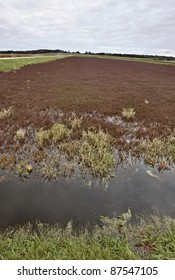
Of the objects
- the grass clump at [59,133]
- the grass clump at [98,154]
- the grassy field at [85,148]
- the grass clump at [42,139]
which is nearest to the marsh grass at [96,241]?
the grassy field at [85,148]

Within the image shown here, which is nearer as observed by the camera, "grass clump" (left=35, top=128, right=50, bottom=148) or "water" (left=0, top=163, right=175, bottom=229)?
"water" (left=0, top=163, right=175, bottom=229)

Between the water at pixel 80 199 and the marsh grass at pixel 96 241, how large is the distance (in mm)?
294

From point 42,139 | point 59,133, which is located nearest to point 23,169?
point 42,139

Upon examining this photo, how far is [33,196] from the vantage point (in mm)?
5328

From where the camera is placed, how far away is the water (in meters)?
4.70

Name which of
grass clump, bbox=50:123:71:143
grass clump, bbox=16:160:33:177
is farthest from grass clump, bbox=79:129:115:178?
grass clump, bbox=16:160:33:177

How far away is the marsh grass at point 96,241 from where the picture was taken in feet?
11.5

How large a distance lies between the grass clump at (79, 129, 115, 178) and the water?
0.53 meters

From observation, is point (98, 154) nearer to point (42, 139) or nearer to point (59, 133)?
point (59, 133)

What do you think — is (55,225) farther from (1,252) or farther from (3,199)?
(3,199)

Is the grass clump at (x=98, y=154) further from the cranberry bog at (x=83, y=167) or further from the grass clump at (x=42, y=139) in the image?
the grass clump at (x=42, y=139)

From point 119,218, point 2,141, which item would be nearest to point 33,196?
point 119,218

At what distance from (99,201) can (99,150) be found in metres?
2.46

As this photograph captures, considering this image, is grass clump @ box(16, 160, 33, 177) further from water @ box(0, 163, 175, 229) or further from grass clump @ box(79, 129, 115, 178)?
grass clump @ box(79, 129, 115, 178)
